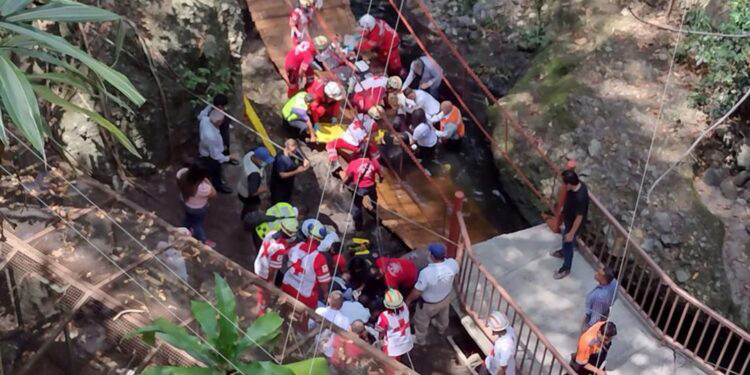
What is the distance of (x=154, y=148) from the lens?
825 centimetres

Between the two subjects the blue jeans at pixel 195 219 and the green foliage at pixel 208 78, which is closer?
the blue jeans at pixel 195 219

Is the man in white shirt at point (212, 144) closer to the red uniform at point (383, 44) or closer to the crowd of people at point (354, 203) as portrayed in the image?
the crowd of people at point (354, 203)

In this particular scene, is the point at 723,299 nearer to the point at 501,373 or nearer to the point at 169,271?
the point at 501,373

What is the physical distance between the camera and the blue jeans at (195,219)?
710 centimetres

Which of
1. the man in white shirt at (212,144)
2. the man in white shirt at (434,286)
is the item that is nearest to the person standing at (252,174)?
the man in white shirt at (212,144)

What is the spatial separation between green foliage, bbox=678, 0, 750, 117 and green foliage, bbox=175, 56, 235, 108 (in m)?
5.33

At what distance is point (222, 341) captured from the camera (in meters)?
4.21

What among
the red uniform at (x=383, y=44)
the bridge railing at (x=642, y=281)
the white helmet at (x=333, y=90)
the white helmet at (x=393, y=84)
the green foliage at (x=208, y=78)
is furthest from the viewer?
the red uniform at (x=383, y=44)

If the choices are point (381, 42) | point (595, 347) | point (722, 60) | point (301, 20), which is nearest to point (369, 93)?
point (301, 20)

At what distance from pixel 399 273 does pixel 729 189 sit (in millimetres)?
4358

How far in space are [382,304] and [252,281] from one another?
1886 mm

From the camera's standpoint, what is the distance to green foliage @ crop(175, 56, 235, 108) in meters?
8.55

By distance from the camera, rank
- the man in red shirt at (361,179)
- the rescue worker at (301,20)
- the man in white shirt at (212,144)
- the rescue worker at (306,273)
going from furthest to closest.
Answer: the rescue worker at (301,20), the man in red shirt at (361,179), the man in white shirt at (212,144), the rescue worker at (306,273)

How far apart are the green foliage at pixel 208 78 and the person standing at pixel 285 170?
51.0 inches
